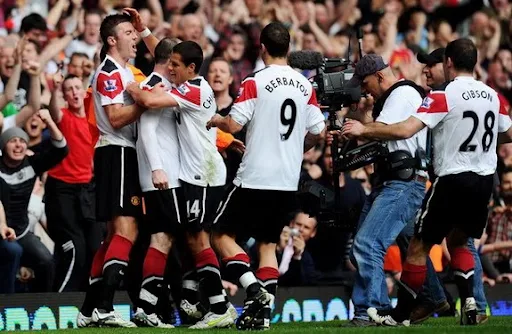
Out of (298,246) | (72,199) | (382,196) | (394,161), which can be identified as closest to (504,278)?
(298,246)

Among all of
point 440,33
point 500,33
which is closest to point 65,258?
point 440,33

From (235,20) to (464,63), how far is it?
854 centimetres

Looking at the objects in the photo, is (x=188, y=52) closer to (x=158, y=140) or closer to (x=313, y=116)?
(x=158, y=140)

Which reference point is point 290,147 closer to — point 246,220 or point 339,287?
point 246,220

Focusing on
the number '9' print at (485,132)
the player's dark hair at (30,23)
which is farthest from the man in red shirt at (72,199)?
the number '9' print at (485,132)

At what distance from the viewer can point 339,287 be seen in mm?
15250

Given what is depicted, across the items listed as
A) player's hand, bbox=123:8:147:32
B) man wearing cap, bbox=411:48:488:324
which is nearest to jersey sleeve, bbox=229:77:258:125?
player's hand, bbox=123:8:147:32

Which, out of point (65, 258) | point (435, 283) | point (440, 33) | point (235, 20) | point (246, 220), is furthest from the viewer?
point (440, 33)

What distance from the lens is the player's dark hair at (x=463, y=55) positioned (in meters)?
11.8

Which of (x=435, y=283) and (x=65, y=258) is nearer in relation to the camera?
(x=435, y=283)

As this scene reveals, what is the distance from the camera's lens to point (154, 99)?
37.4 feet

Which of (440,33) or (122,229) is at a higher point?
(440,33)

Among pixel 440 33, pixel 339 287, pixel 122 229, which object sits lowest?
pixel 339 287

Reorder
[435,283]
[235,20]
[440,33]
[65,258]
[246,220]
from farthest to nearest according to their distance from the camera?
1. [440,33]
2. [235,20]
3. [65,258]
4. [435,283]
5. [246,220]
